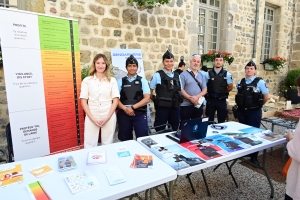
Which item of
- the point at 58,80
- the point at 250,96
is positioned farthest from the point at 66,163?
the point at 250,96

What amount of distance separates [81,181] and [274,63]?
928 centimetres

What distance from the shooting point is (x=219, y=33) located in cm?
761

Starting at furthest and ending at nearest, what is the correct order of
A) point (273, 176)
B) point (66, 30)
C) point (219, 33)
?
point (219, 33) → point (273, 176) → point (66, 30)

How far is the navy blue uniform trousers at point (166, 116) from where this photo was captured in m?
3.55

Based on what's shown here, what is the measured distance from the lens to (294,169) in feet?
5.78

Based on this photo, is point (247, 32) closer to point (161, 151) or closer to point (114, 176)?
point (161, 151)

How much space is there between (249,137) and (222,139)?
35cm

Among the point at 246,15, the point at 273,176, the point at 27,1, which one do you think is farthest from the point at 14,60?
the point at 246,15

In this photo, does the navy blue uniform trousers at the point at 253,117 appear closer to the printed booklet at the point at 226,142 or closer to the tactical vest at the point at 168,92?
the tactical vest at the point at 168,92

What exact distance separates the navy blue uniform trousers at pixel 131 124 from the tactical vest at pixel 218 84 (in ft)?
5.07

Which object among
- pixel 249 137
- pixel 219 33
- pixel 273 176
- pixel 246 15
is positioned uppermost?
pixel 246 15

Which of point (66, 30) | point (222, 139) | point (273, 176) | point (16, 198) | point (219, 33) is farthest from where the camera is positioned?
point (219, 33)

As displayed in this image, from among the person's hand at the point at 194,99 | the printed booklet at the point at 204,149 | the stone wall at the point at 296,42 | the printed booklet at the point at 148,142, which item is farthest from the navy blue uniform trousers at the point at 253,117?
the stone wall at the point at 296,42

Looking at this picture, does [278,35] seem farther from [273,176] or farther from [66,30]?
[66,30]
